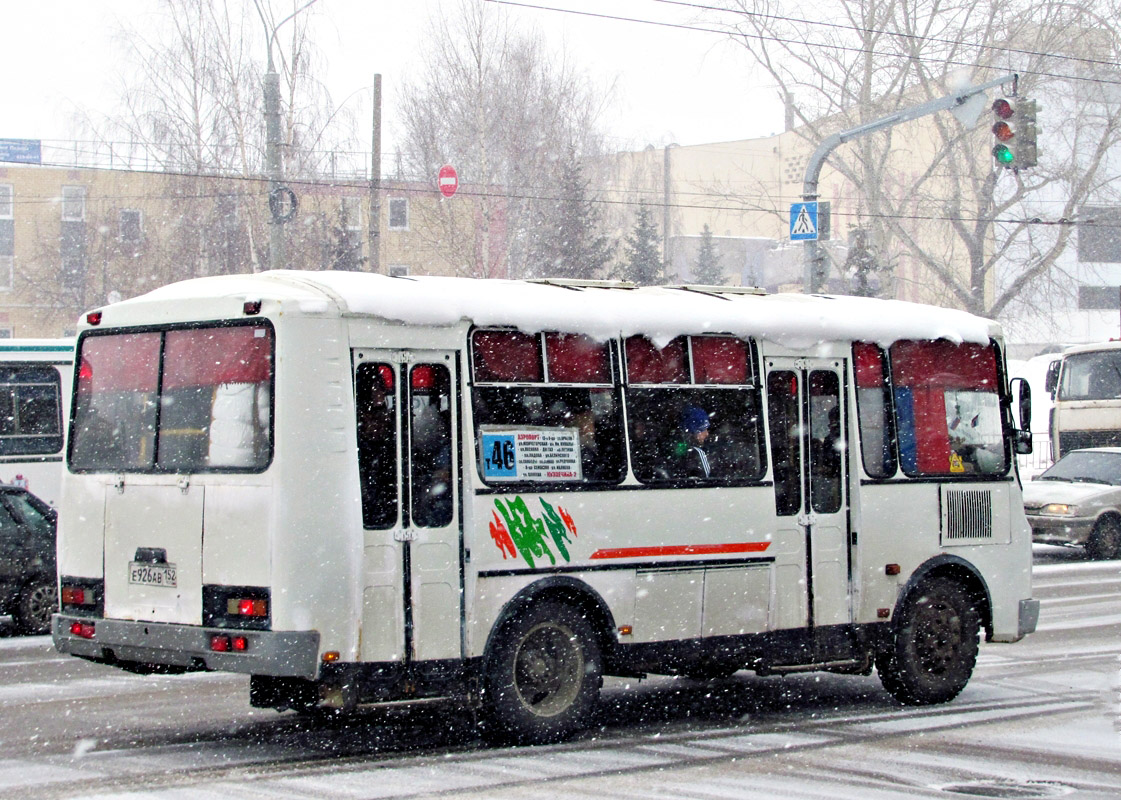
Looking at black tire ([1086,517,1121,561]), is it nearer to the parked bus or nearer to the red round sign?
the parked bus

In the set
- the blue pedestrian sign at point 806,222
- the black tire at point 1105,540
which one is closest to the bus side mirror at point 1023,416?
the blue pedestrian sign at point 806,222

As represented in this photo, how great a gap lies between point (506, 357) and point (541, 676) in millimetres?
1863

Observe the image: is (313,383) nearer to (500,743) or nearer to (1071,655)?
(500,743)

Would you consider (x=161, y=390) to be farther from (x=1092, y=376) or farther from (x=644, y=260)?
(x=644, y=260)

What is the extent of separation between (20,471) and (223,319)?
13.1m

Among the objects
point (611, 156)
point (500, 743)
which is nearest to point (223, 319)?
point (500, 743)

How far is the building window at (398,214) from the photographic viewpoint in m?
56.1

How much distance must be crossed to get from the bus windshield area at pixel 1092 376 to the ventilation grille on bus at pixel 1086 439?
0.69m

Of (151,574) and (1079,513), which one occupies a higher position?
(1079,513)

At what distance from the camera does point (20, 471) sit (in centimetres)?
2067

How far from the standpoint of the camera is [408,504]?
8602 millimetres

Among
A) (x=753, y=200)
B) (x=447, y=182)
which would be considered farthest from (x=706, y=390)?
(x=753, y=200)

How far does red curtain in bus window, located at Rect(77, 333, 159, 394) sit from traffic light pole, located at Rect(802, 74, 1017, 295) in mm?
13649

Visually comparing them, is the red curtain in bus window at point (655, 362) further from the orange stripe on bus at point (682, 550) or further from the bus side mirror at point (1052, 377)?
the bus side mirror at point (1052, 377)
